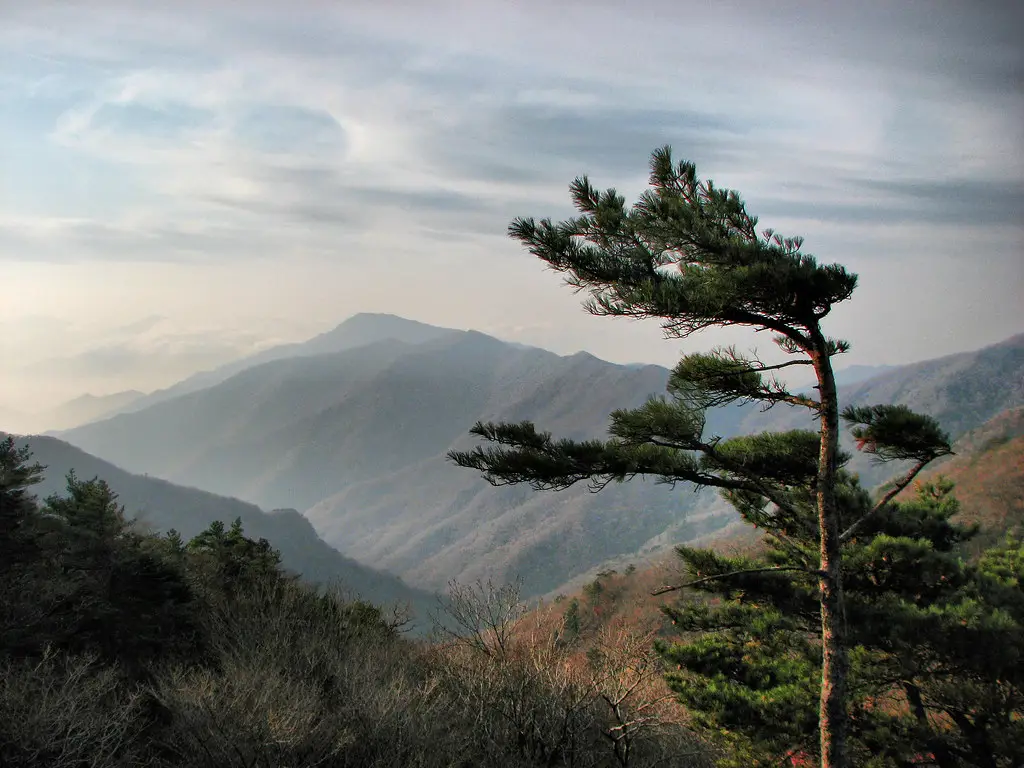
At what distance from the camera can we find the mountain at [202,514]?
155 meters

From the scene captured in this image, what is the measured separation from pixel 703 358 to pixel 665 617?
35.4 feet

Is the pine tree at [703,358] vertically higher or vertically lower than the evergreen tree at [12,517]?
higher

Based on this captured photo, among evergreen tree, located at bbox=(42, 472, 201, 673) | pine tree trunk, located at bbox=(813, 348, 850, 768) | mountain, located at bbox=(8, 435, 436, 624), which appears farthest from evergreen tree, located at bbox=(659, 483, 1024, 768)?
mountain, located at bbox=(8, 435, 436, 624)

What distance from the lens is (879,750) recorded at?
12.5m

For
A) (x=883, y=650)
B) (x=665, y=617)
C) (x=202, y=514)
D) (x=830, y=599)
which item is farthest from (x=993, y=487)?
(x=202, y=514)

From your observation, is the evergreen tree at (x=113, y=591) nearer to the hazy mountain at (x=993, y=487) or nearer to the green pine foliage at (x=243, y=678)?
the green pine foliage at (x=243, y=678)

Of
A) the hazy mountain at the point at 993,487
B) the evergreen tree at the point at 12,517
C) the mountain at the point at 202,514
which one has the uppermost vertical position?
the evergreen tree at the point at 12,517

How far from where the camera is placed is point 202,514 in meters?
168

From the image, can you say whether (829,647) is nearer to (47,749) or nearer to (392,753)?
(392,753)

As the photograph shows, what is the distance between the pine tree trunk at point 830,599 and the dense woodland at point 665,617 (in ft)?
0.08

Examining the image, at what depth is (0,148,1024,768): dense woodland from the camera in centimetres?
783

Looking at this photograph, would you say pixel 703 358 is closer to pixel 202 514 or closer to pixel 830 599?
pixel 830 599

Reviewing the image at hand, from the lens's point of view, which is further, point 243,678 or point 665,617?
point 665,617

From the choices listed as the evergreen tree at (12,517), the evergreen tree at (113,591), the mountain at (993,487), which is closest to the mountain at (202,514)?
the mountain at (993,487)
